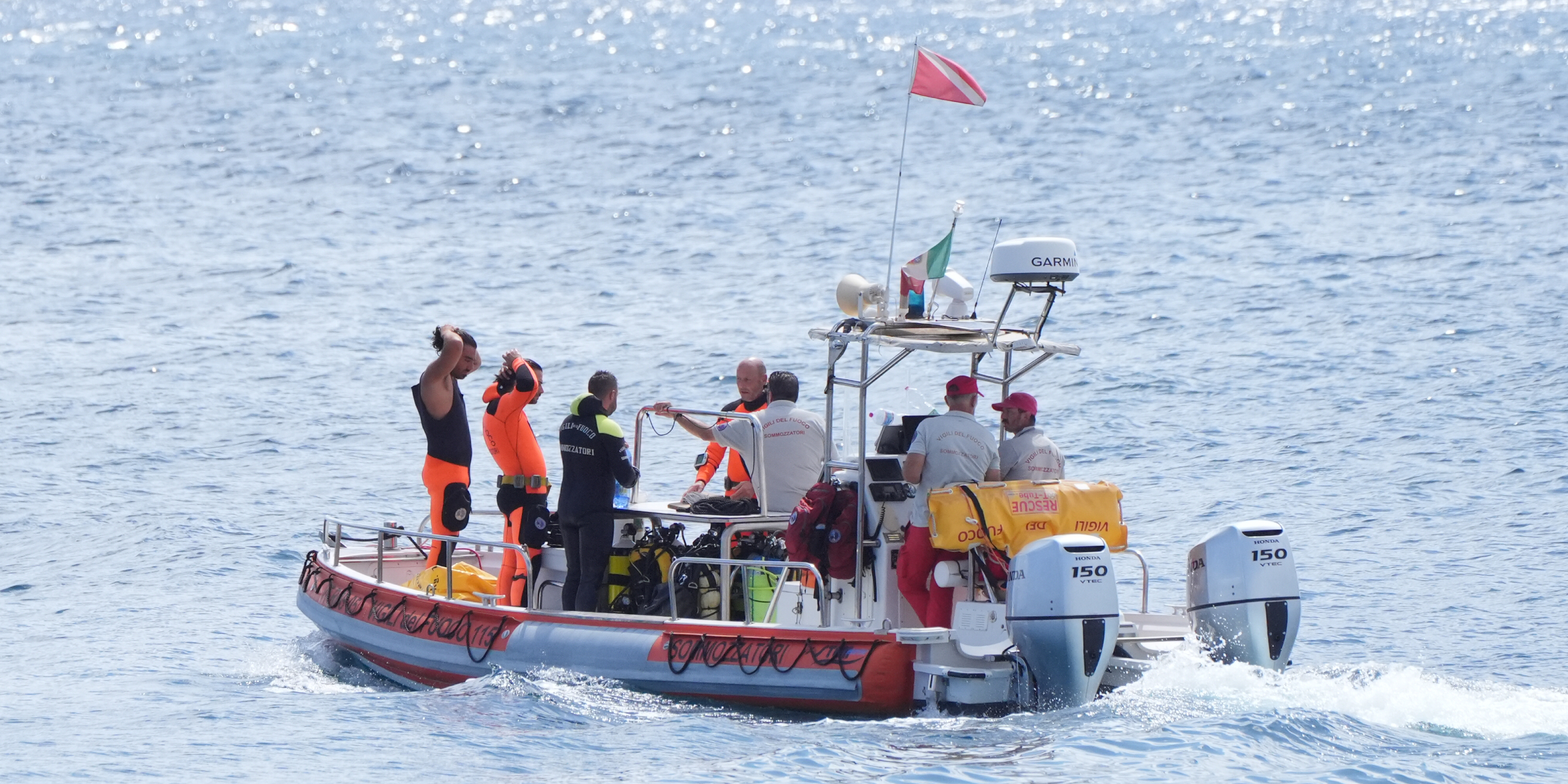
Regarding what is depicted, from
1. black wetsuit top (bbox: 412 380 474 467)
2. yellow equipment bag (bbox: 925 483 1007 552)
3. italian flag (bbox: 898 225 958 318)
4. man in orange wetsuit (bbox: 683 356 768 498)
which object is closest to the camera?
yellow equipment bag (bbox: 925 483 1007 552)

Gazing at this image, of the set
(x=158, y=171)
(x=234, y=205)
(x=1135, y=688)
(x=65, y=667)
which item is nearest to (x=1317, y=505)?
(x=1135, y=688)

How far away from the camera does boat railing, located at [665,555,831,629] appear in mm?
8633

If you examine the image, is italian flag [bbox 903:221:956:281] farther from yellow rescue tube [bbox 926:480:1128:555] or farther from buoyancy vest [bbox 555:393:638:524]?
buoyancy vest [bbox 555:393:638:524]

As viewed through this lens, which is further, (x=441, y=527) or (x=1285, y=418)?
(x=1285, y=418)

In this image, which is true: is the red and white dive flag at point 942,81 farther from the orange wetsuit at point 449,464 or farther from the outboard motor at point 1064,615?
Answer: the orange wetsuit at point 449,464

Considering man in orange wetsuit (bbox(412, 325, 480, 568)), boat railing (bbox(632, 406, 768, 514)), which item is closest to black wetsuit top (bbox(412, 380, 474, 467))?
man in orange wetsuit (bbox(412, 325, 480, 568))

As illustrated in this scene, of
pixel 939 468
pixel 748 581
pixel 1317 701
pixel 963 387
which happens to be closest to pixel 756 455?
pixel 748 581

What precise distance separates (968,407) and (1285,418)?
10000 mm

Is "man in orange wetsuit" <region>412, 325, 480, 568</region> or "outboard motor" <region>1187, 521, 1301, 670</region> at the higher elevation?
"man in orange wetsuit" <region>412, 325, 480, 568</region>

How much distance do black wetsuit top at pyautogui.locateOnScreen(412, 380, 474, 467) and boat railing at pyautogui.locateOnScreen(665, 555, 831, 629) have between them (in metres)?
1.65

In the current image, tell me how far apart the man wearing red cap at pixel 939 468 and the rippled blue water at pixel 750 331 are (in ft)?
2.13

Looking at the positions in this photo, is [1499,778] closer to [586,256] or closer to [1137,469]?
[1137,469]

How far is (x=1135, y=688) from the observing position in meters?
8.60

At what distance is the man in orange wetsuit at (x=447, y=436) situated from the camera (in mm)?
10367
